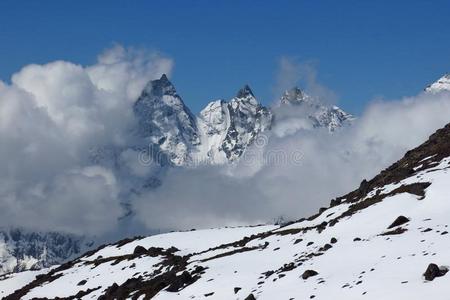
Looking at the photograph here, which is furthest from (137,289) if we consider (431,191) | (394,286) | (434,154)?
(434,154)

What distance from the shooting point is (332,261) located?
51.7 m

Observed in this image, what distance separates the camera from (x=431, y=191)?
199 feet

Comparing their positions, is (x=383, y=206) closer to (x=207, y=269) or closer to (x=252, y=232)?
(x=207, y=269)

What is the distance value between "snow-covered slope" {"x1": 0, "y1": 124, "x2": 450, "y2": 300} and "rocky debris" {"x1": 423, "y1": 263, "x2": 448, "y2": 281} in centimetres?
6

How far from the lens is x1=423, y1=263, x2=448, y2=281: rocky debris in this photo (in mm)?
39125

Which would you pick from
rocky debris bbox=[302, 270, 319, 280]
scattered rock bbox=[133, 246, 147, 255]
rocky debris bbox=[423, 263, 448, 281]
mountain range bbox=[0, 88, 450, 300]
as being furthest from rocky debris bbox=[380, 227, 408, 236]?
scattered rock bbox=[133, 246, 147, 255]

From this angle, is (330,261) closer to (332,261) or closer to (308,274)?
(332,261)

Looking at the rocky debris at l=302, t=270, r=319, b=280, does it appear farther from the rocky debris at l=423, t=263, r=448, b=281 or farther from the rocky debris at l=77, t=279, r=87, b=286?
the rocky debris at l=77, t=279, r=87, b=286

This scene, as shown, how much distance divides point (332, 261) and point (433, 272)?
13.2m

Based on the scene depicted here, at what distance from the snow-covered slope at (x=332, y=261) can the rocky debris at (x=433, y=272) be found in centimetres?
6

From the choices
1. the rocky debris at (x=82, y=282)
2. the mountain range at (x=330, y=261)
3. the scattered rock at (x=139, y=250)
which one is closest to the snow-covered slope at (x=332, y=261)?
the rocky debris at (x=82, y=282)

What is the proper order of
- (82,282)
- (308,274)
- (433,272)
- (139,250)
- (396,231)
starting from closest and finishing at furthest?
(433,272), (308,274), (396,231), (82,282), (139,250)

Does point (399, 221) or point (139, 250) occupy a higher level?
point (139, 250)

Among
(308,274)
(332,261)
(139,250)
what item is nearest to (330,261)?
(332,261)
